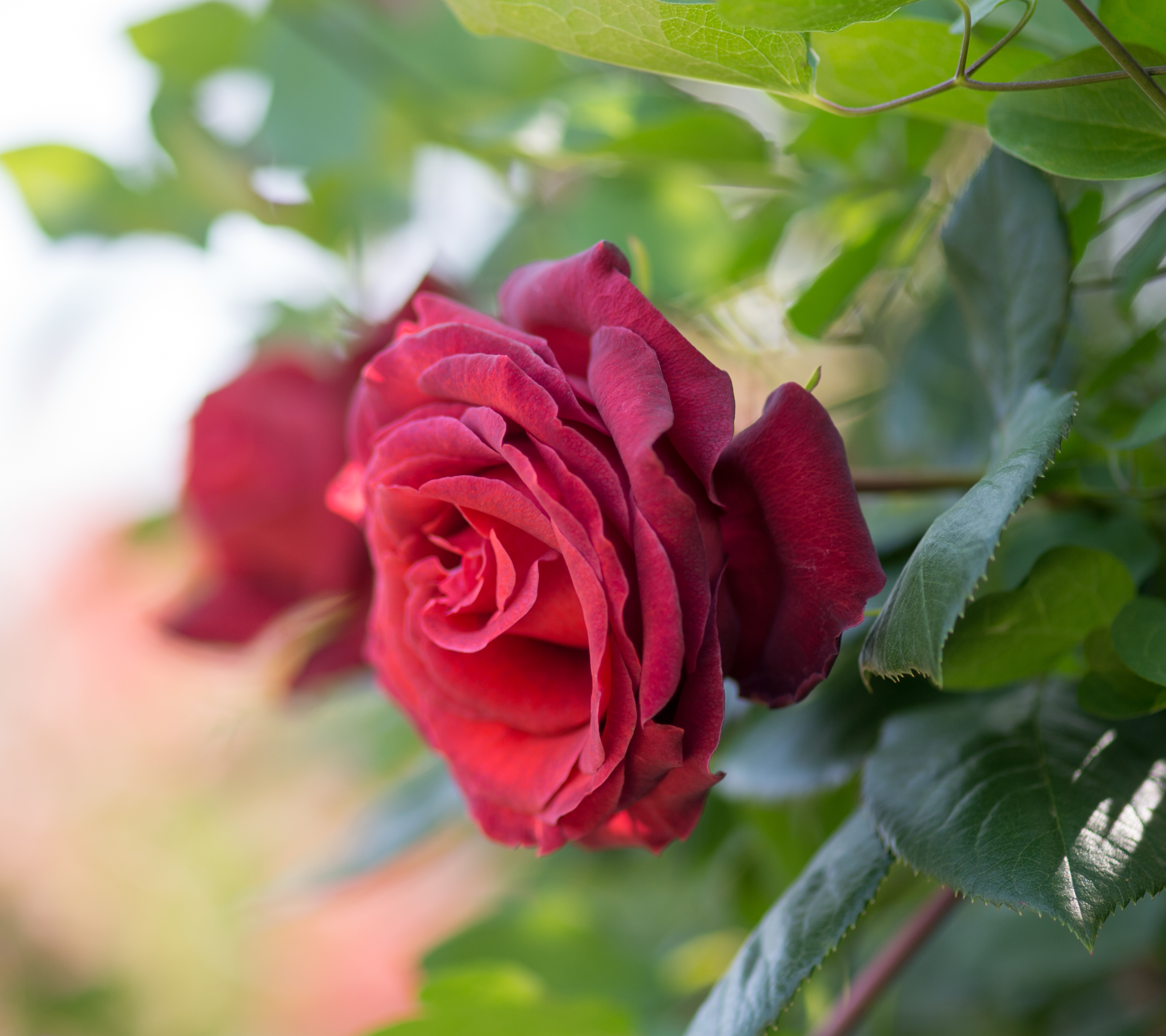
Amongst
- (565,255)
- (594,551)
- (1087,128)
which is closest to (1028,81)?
(1087,128)

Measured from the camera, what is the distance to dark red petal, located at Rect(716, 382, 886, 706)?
0.56 ft

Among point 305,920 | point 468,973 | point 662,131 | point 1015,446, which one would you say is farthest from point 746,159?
point 305,920

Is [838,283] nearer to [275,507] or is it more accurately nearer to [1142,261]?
[1142,261]

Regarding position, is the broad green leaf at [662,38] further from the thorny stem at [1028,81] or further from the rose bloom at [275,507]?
the rose bloom at [275,507]

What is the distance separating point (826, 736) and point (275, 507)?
0.25m

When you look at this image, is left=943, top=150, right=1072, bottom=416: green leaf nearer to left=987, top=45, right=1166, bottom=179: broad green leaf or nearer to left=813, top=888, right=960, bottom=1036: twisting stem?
left=987, top=45, right=1166, bottom=179: broad green leaf

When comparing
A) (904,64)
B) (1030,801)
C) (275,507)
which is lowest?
(275,507)

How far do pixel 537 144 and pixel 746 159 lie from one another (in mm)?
82

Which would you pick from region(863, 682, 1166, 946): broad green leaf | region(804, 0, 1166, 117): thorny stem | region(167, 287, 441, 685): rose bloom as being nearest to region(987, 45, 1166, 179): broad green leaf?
region(804, 0, 1166, 117): thorny stem

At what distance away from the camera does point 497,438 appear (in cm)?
18

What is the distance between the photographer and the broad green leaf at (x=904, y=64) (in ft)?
0.63

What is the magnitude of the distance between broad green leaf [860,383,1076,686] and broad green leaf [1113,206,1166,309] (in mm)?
69

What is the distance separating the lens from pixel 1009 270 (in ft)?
0.73

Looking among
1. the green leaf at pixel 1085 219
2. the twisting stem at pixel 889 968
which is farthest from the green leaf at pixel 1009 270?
the twisting stem at pixel 889 968
